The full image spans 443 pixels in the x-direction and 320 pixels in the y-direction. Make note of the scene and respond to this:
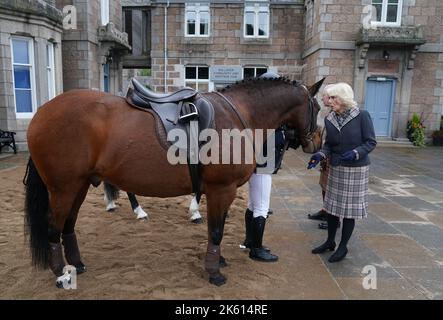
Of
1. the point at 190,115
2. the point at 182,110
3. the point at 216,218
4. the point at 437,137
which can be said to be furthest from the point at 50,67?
the point at 437,137

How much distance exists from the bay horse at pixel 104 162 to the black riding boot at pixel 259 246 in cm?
61

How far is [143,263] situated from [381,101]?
42.0ft

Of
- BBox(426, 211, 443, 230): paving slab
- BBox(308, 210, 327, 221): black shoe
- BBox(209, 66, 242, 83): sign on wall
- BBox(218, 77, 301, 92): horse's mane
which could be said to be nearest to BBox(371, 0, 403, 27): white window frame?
BBox(209, 66, 242, 83): sign on wall

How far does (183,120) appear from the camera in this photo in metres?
2.88

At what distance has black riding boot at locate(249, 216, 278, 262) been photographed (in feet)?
11.7

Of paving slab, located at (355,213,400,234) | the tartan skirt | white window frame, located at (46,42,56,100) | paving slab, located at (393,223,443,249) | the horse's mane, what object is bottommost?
paving slab, located at (355,213,400,234)

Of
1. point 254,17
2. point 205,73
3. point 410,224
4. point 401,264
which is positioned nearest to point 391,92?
point 254,17

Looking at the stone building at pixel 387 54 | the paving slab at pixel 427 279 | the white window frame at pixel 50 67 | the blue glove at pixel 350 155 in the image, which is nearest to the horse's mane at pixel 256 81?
the blue glove at pixel 350 155

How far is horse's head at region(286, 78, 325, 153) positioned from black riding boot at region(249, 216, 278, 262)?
0.88m

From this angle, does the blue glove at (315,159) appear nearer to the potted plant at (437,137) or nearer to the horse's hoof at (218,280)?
the horse's hoof at (218,280)

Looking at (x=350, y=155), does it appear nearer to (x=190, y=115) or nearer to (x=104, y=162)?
(x=190, y=115)

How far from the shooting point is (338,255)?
3.58 m

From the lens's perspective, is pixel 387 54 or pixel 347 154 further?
pixel 387 54

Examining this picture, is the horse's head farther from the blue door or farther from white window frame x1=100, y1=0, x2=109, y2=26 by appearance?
white window frame x1=100, y1=0, x2=109, y2=26
